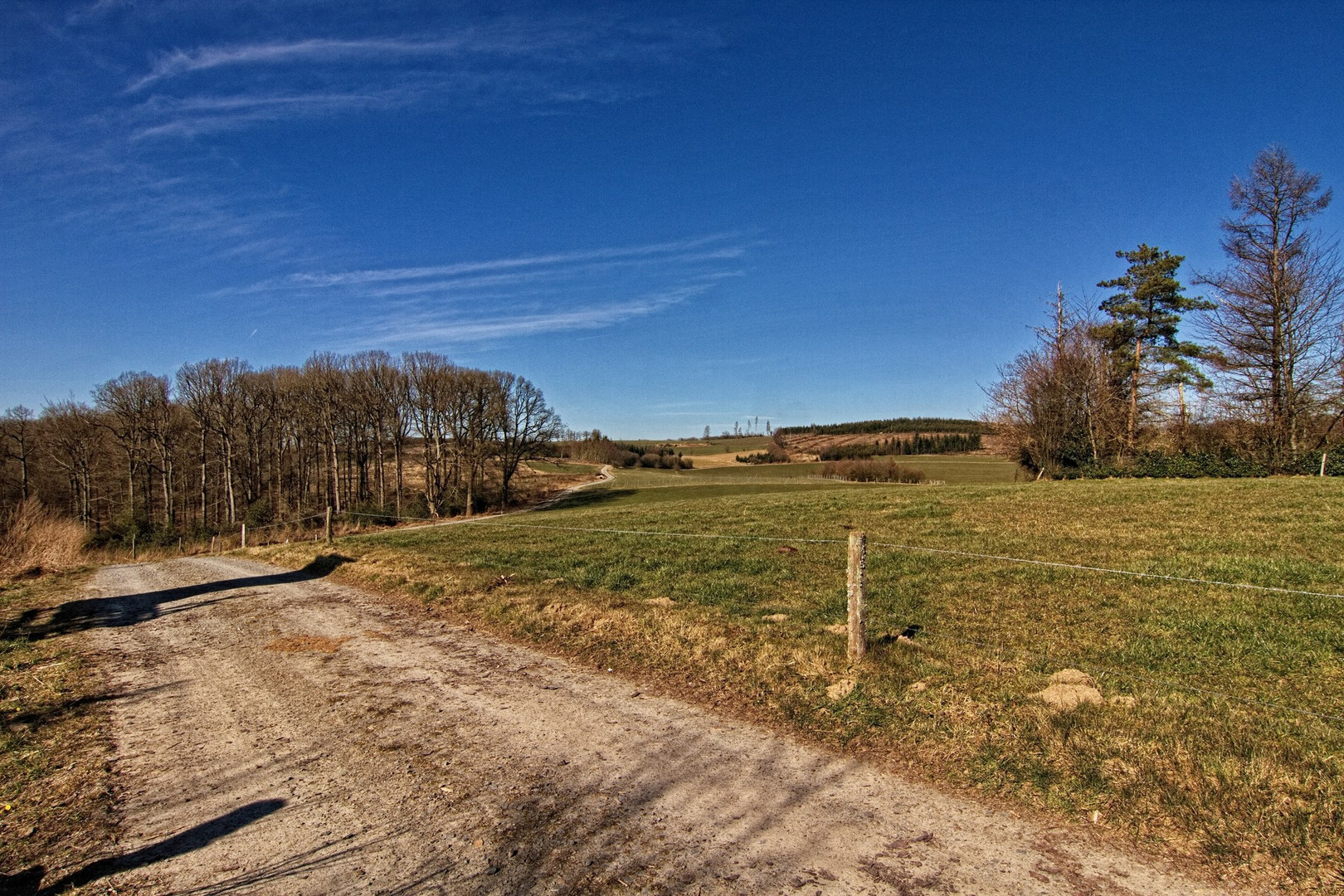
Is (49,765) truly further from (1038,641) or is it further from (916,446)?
(916,446)

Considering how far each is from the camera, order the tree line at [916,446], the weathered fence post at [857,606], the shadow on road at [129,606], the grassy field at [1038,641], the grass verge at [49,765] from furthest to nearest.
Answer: the tree line at [916,446], the shadow on road at [129,606], the weathered fence post at [857,606], the grassy field at [1038,641], the grass verge at [49,765]

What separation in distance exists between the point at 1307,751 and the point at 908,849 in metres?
3.39

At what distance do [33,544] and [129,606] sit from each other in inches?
446

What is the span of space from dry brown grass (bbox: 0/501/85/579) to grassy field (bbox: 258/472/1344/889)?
7.56 m

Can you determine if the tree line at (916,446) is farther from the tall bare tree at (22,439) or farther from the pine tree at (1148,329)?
the tall bare tree at (22,439)

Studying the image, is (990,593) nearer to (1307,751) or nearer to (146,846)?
(1307,751)

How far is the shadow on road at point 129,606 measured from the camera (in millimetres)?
9781

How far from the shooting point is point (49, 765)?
5.04 m

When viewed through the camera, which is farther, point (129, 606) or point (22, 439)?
point (22, 439)

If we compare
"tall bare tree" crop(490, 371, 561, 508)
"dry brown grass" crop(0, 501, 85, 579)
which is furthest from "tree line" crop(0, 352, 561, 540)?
"dry brown grass" crop(0, 501, 85, 579)

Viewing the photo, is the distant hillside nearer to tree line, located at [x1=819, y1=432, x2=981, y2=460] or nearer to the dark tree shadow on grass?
tree line, located at [x1=819, y1=432, x2=981, y2=460]

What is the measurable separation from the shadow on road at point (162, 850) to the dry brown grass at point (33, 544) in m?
17.5

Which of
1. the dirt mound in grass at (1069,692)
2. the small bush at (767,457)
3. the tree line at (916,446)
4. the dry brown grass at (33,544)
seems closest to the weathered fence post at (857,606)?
the dirt mound in grass at (1069,692)

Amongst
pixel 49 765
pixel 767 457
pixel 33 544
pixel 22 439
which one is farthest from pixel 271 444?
pixel 767 457
